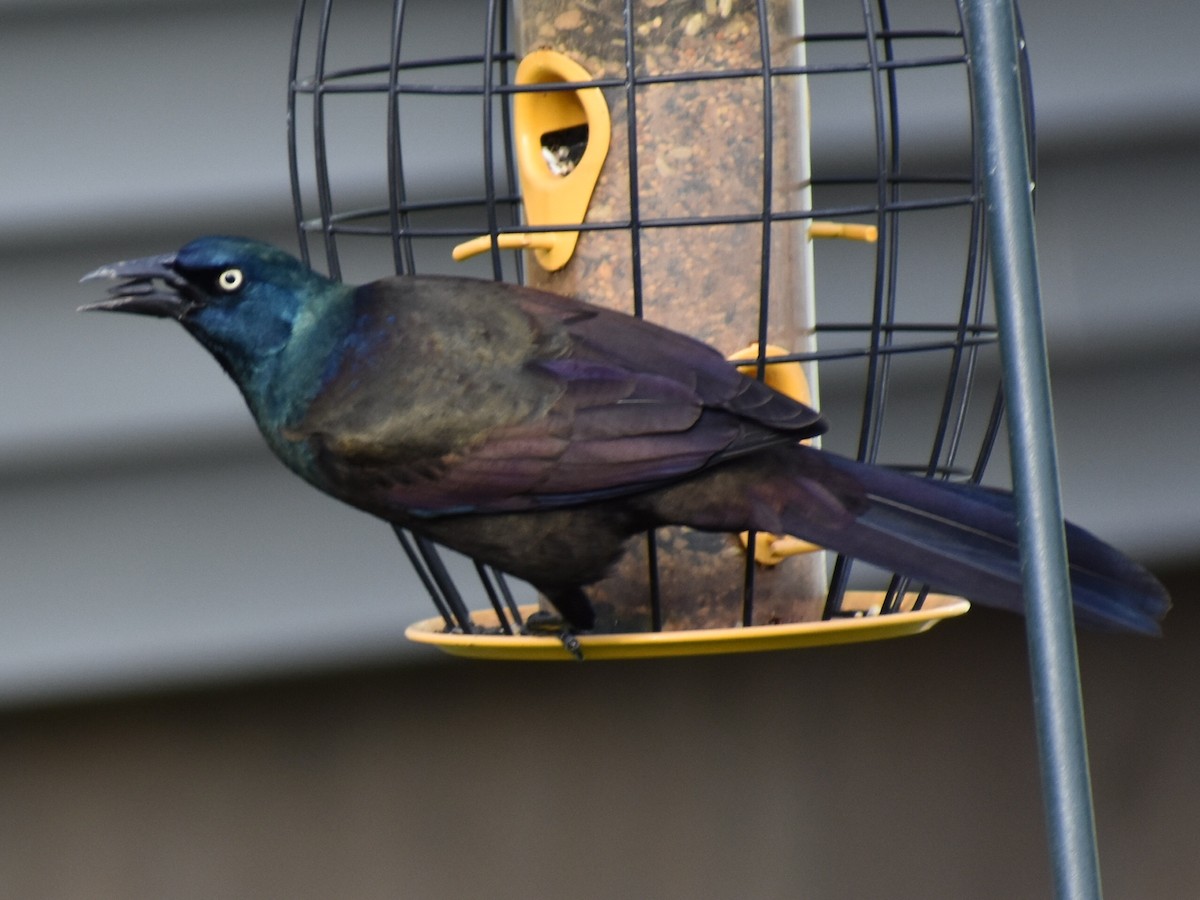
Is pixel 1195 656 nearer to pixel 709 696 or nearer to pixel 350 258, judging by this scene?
pixel 709 696

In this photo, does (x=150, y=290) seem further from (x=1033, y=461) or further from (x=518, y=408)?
(x=1033, y=461)

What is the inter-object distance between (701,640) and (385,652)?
6.33 ft

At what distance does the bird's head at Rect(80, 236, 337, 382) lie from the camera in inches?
104

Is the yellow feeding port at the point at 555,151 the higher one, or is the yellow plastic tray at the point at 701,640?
the yellow feeding port at the point at 555,151

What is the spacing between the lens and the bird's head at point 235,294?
2.64 meters

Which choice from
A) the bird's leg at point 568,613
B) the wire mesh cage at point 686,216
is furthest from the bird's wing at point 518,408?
the bird's leg at point 568,613

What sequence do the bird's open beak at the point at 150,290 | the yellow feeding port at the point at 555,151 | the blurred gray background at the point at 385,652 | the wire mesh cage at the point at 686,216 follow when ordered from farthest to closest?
the blurred gray background at the point at 385,652, the yellow feeding port at the point at 555,151, the wire mesh cage at the point at 686,216, the bird's open beak at the point at 150,290

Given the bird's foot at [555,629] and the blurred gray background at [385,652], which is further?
the blurred gray background at [385,652]

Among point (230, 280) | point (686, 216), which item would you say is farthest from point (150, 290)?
point (686, 216)

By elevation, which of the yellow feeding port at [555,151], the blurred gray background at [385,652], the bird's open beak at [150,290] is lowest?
the blurred gray background at [385,652]

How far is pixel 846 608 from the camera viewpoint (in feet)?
9.81

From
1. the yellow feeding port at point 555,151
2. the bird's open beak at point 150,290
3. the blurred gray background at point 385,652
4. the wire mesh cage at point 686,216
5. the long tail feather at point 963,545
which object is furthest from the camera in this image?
the blurred gray background at point 385,652

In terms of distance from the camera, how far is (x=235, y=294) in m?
2.67

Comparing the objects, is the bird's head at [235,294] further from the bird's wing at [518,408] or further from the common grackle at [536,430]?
the bird's wing at [518,408]
